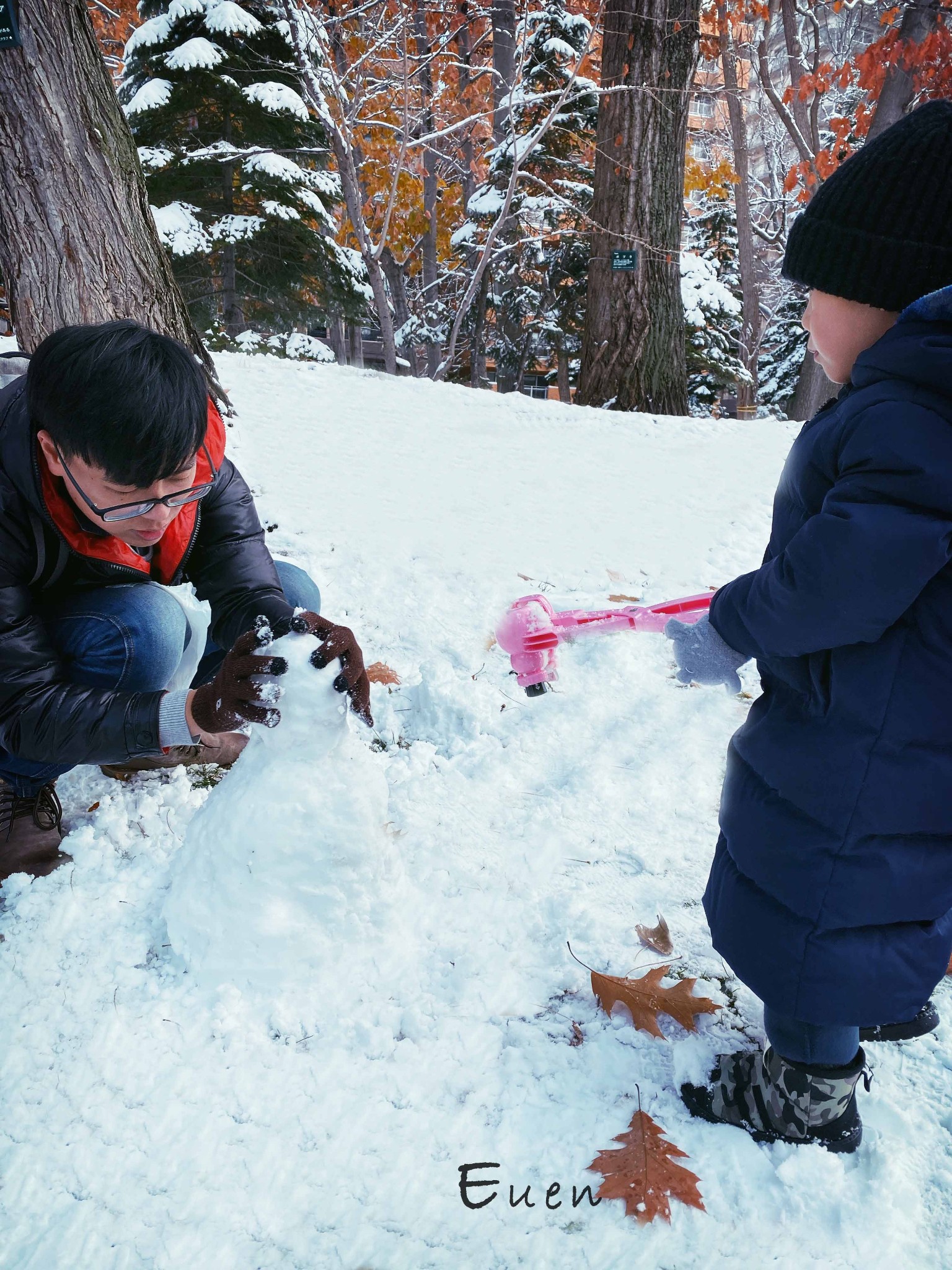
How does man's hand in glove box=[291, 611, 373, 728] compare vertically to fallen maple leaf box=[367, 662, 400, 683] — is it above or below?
above

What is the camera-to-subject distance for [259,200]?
9742mm

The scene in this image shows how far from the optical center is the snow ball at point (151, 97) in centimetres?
878

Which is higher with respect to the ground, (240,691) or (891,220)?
(891,220)

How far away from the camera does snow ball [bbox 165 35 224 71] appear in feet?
28.2

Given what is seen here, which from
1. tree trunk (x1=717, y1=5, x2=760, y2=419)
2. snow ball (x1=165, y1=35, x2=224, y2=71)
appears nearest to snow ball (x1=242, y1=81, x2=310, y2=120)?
snow ball (x1=165, y1=35, x2=224, y2=71)

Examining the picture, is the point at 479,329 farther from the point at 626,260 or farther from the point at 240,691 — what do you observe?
the point at 240,691

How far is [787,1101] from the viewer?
1242mm

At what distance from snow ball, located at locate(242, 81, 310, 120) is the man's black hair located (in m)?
9.23

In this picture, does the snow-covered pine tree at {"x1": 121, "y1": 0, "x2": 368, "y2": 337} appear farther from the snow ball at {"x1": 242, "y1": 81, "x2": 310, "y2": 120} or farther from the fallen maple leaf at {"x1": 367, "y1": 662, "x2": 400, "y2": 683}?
the fallen maple leaf at {"x1": 367, "y1": 662, "x2": 400, "y2": 683}

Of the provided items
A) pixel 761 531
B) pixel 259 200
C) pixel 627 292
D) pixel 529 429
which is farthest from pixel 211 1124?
pixel 259 200

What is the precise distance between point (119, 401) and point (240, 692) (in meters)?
0.53

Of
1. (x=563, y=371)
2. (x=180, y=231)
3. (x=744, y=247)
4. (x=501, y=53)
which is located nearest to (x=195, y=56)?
(x=180, y=231)

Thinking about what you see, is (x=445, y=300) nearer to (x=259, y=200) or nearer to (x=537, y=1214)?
(x=259, y=200)

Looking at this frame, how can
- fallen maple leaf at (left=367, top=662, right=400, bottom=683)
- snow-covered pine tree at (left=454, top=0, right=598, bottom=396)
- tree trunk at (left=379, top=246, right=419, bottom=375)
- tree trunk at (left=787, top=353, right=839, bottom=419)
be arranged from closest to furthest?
fallen maple leaf at (left=367, top=662, right=400, bottom=683), snow-covered pine tree at (left=454, top=0, right=598, bottom=396), tree trunk at (left=787, top=353, right=839, bottom=419), tree trunk at (left=379, top=246, right=419, bottom=375)
